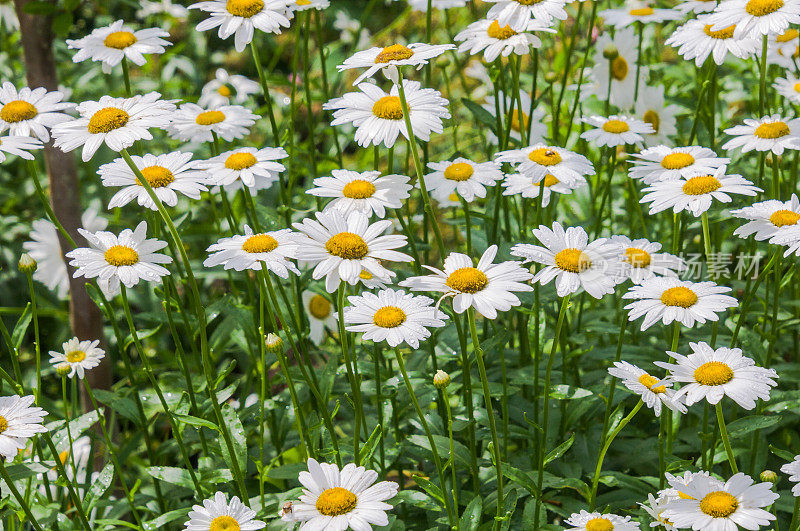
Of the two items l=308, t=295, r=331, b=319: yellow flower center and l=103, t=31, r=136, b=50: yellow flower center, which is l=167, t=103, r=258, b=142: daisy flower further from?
l=308, t=295, r=331, b=319: yellow flower center

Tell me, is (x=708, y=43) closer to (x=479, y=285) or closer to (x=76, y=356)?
(x=479, y=285)

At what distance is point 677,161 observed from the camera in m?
1.77

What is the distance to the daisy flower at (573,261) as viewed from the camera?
1.38m

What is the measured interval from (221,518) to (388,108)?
0.79 metres

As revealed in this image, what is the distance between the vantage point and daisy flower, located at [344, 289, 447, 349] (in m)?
1.32

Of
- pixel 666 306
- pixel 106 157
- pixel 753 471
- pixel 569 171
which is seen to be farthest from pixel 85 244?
pixel 753 471

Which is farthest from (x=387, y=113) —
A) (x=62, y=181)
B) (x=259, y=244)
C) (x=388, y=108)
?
(x=62, y=181)

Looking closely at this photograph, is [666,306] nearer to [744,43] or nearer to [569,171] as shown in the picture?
[569,171]

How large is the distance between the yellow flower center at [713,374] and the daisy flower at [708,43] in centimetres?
74

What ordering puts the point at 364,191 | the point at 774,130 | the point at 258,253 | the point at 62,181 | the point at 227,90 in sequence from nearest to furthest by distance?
the point at 258,253 < the point at 364,191 < the point at 774,130 < the point at 62,181 < the point at 227,90

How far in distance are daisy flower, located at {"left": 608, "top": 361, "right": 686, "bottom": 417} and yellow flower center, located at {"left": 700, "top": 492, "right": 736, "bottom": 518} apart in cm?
14

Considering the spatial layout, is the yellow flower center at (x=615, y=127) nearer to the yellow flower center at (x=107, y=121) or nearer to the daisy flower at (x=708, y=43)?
the daisy flower at (x=708, y=43)

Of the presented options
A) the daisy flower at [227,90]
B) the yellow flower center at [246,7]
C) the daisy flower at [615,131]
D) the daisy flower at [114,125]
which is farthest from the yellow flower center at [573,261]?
the daisy flower at [227,90]

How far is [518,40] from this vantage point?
5.99ft
